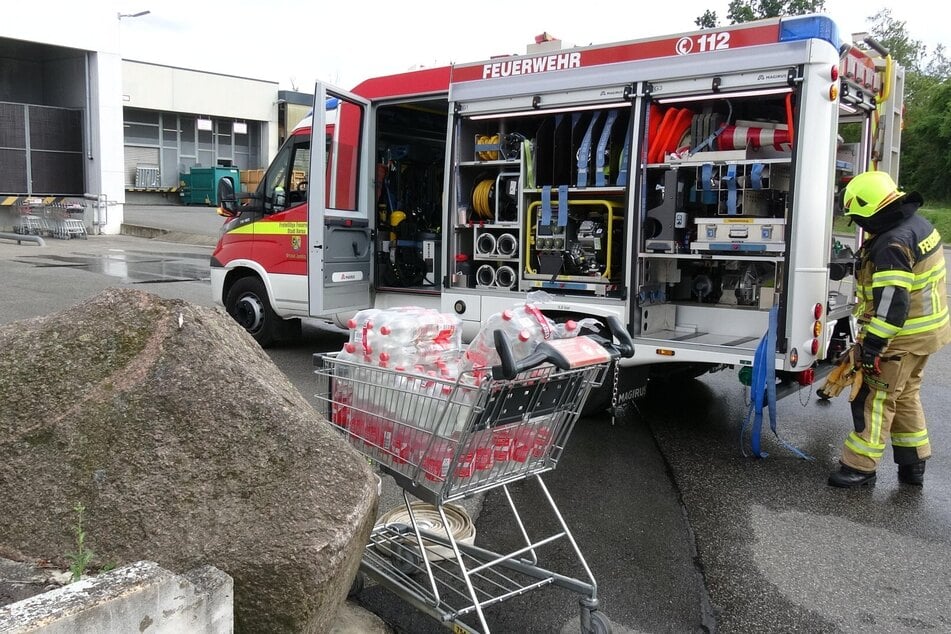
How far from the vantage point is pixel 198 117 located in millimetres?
38031

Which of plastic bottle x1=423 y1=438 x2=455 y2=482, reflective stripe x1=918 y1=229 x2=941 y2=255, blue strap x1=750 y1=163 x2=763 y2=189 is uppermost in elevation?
blue strap x1=750 y1=163 x2=763 y2=189

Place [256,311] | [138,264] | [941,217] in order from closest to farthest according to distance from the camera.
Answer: [256,311] < [138,264] < [941,217]

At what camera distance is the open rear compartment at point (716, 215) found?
18.7 ft

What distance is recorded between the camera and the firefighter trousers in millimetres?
5133

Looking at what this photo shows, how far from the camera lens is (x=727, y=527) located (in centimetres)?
461

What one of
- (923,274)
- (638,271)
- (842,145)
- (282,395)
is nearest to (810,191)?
(923,274)

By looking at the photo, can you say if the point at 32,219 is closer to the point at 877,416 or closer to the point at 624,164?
the point at 624,164

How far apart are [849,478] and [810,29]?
2.85 metres

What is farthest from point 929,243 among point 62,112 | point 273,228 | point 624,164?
point 62,112

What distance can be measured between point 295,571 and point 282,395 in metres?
0.68

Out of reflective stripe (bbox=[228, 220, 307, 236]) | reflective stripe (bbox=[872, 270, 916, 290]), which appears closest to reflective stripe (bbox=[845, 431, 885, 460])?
reflective stripe (bbox=[872, 270, 916, 290])

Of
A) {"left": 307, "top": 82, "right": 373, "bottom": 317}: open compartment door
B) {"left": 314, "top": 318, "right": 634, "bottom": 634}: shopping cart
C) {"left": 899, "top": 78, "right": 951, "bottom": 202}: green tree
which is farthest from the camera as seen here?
{"left": 899, "top": 78, "right": 951, "bottom": 202}: green tree

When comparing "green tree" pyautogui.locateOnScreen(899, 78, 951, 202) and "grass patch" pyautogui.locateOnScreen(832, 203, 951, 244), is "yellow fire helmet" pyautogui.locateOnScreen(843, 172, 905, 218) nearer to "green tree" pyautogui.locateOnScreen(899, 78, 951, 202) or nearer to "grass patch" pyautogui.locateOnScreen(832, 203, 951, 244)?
"grass patch" pyautogui.locateOnScreen(832, 203, 951, 244)

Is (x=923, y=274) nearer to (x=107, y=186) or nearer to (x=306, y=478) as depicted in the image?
(x=306, y=478)
